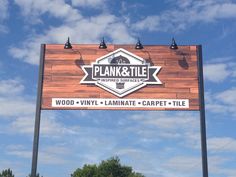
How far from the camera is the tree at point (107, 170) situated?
210ft

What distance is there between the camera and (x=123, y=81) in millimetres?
14805

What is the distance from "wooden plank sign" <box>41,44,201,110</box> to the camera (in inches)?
568

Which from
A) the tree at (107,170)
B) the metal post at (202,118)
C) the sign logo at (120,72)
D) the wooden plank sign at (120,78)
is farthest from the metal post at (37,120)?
the tree at (107,170)

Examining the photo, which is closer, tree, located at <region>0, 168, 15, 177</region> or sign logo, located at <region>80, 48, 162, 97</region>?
sign logo, located at <region>80, 48, 162, 97</region>

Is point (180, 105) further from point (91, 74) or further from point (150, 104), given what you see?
point (91, 74)

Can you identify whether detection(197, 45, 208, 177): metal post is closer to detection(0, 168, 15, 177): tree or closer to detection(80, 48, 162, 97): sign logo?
detection(80, 48, 162, 97): sign logo

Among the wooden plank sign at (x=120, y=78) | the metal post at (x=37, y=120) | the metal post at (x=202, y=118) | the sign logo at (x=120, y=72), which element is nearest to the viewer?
the metal post at (x=202, y=118)

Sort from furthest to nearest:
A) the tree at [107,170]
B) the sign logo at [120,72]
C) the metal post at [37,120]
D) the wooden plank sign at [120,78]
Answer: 1. the tree at [107,170]
2. the sign logo at [120,72]
3. the wooden plank sign at [120,78]
4. the metal post at [37,120]

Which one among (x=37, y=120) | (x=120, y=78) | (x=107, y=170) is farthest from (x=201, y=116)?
(x=107, y=170)

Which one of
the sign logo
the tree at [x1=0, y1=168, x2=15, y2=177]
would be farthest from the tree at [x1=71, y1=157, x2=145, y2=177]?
the sign logo

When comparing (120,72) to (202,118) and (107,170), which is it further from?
(107,170)

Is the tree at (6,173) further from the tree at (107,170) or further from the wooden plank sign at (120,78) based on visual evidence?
the wooden plank sign at (120,78)

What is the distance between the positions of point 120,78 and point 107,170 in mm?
51996

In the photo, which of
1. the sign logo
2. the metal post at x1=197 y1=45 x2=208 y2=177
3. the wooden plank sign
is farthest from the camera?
the sign logo
